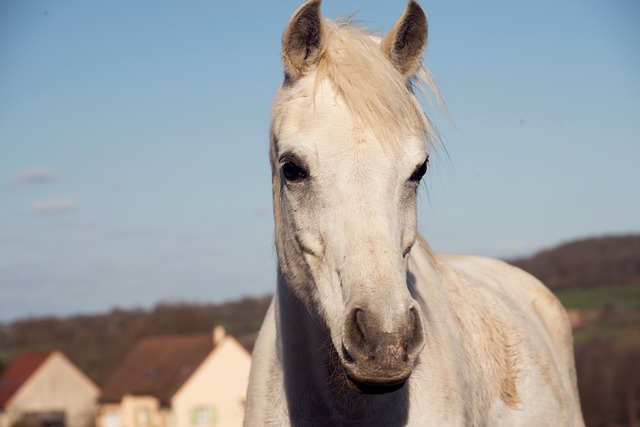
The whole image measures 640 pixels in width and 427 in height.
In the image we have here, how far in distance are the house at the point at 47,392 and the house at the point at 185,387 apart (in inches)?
327

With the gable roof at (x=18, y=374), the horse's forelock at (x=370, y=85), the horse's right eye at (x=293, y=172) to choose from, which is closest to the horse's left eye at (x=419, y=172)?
the horse's forelock at (x=370, y=85)

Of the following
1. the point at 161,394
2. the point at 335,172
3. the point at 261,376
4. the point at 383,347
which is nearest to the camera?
the point at 383,347

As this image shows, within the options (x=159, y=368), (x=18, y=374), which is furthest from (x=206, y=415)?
(x=18, y=374)

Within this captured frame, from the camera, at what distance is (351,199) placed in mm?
3588

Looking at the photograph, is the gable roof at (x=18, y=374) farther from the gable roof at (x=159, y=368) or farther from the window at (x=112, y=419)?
the gable roof at (x=159, y=368)

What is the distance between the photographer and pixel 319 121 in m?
3.79

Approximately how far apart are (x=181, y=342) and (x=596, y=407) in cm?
2199

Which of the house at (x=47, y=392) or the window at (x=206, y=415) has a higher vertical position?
the window at (x=206, y=415)

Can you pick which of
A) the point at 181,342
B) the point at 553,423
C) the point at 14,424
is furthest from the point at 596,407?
the point at 553,423

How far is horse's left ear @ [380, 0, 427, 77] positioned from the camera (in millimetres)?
4141

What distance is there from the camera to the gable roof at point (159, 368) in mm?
43844

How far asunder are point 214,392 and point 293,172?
40325mm

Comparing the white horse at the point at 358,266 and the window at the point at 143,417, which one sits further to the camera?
the window at the point at 143,417

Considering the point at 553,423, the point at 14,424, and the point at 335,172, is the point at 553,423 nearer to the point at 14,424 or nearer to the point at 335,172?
the point at 335,172
